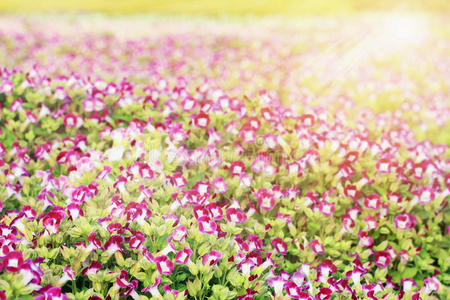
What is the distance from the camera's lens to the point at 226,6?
26.7 metres

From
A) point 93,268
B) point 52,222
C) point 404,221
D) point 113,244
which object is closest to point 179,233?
point 113,244

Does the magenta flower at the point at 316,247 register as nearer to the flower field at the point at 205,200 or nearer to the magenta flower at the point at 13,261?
the flower field at the point at 205,200

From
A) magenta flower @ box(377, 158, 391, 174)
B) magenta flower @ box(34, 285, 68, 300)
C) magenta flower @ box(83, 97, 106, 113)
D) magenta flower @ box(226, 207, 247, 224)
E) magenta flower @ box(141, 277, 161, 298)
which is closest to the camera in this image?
magenta flower @ box(34, 285, 68, 300)

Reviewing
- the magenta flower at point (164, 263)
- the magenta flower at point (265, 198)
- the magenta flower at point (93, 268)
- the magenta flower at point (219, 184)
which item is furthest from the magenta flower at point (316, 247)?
the magenta flower at point (93, 268)

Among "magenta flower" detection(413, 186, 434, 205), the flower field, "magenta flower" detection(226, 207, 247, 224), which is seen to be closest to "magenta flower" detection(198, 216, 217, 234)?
the flower field

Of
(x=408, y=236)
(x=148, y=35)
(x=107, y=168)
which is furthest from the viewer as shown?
(x=148, y=35)

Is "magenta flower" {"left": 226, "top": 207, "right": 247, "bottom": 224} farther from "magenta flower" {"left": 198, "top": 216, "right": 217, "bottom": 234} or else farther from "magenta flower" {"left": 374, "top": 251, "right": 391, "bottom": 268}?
"magenta flower" {"left": 374, "top": 251, "right": 391, "bottom": 268}

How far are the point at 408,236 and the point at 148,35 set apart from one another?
458 inches

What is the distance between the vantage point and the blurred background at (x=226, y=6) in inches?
1038

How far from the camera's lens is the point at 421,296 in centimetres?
285

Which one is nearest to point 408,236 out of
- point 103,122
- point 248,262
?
point 248,262

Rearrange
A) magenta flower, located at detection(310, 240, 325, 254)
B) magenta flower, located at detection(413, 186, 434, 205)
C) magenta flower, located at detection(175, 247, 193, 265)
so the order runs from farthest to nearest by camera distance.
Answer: magenta flower, located at detection(413, 186, 434, 205), magenta flower, located at detection(310, 240, 325, 254), magenta flower, located at detection(175, 247, 193, 265)

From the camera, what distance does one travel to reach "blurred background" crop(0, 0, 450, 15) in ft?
86.5

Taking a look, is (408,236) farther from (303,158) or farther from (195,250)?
(195,250)
